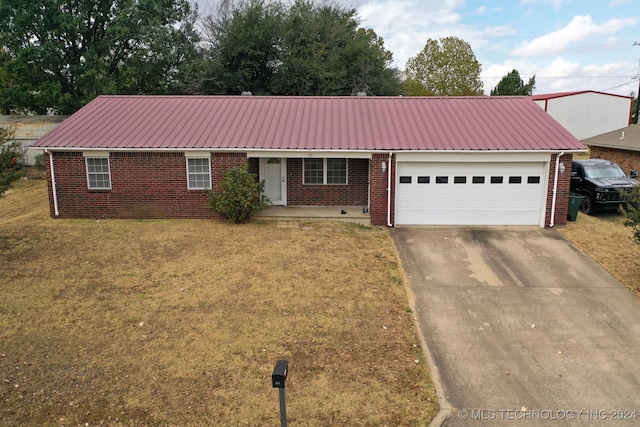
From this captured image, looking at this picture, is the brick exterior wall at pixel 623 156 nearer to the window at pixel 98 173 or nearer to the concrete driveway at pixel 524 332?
the concrete driveway at pixel 524 332

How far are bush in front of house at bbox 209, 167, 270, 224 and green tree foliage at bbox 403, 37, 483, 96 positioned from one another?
3326cm

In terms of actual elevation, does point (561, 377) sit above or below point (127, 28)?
below

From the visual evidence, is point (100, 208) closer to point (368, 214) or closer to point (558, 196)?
point (368, 214)

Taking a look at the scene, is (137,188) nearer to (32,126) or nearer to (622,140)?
(32,126)

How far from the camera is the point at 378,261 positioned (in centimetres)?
1209

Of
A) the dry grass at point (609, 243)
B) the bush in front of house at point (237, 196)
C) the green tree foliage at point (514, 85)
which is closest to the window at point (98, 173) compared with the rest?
the bush in front of house at point (237, 196)

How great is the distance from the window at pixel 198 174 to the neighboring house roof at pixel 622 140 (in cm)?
1919

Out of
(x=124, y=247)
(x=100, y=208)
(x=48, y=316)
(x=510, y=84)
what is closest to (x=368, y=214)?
(x=124, y=247)

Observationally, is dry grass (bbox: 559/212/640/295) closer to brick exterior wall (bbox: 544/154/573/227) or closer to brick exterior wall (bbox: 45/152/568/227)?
brick exterior wall (bbox: 544/154/573/227)

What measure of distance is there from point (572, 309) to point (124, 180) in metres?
13.7

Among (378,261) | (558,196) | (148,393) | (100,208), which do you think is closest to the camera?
(148,393)

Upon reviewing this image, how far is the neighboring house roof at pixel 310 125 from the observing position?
50.9 feet

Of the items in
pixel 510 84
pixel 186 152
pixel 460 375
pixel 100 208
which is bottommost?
pixel 460 375

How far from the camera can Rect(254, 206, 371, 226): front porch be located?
1597 cm
